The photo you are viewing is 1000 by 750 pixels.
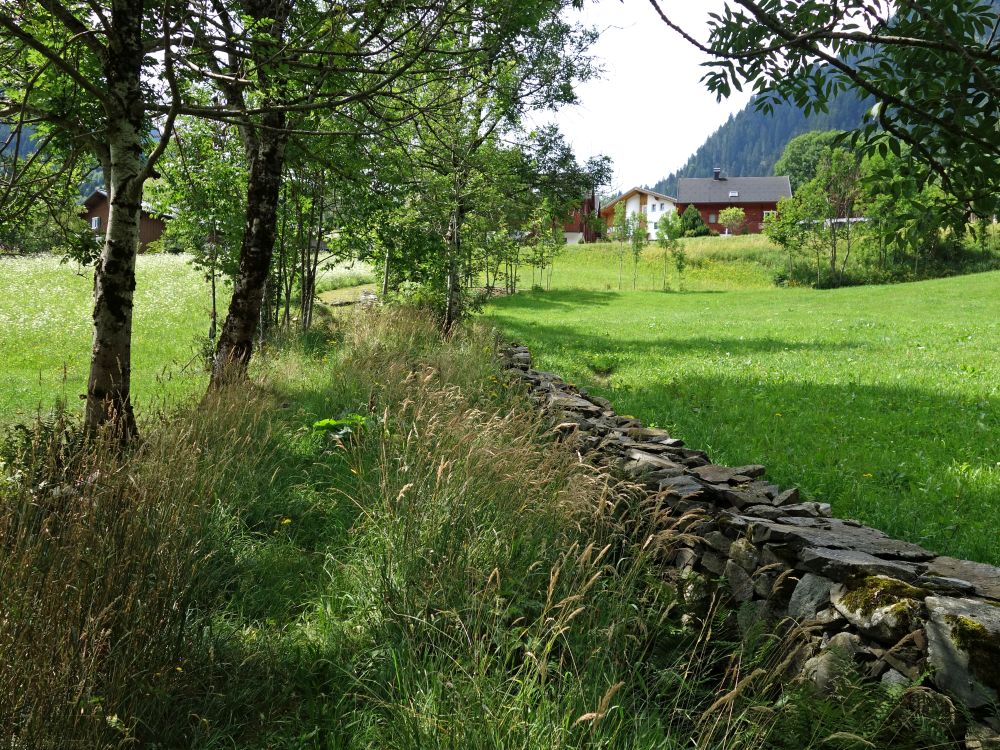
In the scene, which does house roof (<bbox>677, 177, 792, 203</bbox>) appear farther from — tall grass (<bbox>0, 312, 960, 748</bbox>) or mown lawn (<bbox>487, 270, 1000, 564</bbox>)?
tall grass (<bbox>0, 312, 960, 748</bbox>)

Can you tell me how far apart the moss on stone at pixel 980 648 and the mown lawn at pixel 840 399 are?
1689 millimetres

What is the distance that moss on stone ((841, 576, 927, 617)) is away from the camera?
2.96 m

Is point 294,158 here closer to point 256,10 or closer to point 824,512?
point 256,10

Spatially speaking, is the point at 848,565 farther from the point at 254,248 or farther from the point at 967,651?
the point at 254,248

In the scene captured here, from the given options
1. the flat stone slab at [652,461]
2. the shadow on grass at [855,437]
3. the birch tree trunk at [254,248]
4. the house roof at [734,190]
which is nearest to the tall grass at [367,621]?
the flat stone slab at [652,461]

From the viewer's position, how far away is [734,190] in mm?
84938

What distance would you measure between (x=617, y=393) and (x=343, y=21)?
20.5ft

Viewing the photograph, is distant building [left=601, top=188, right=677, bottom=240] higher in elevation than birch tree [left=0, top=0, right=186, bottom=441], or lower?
higher

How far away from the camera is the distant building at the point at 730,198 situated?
83938mm

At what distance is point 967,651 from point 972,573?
842 mm

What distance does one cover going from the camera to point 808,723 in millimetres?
2703

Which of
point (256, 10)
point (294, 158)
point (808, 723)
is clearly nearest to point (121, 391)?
point (294, 158)

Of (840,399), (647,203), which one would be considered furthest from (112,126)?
(647,203)

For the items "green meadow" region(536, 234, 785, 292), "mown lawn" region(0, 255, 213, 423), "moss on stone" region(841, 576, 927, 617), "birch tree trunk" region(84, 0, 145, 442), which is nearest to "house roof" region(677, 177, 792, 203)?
"green meadow" region(536, 234, 785, 292)
